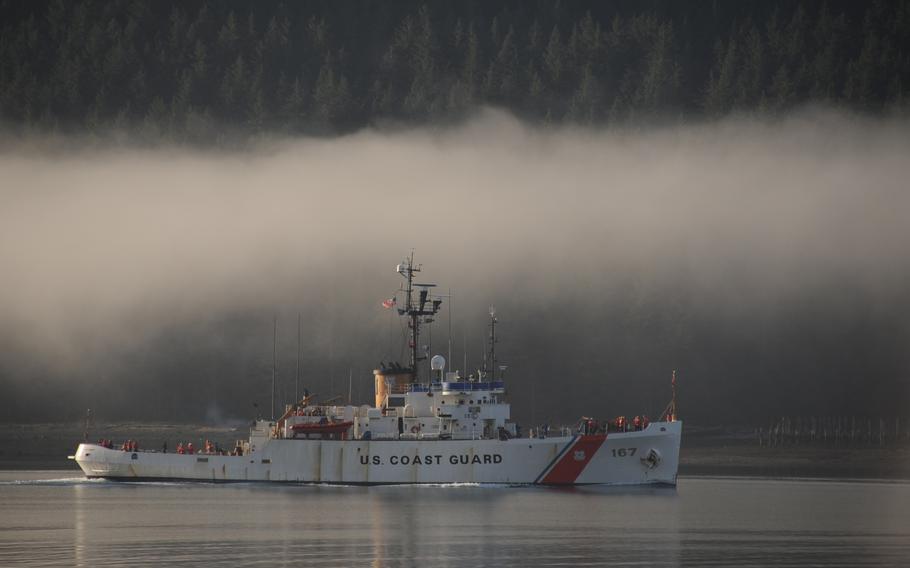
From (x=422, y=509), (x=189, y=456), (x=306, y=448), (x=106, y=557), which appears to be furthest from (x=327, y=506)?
(x=106, y=557)

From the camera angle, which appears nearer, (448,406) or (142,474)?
(448,406)

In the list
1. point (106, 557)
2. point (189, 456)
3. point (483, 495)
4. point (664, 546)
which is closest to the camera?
point (106, 557)

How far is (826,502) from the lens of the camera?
360 feet

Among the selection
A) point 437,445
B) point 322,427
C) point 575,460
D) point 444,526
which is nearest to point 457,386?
point 437,445

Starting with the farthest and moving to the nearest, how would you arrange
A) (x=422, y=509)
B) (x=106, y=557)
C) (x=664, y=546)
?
1. (x=422, y=509)
2. (x=664, y=546)
3. (x=106, y=557)

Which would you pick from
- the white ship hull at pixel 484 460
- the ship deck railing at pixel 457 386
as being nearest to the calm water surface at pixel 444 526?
the white ship hull at pixel 484 460

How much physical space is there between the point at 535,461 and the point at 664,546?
33.5m

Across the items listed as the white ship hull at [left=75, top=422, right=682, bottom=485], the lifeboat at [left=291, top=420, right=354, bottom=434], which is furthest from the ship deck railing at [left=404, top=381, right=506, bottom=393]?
the lifeboat at [left=291, top=420, right=354, bottom=434]

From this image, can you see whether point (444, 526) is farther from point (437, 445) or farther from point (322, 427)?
point (322, 427)

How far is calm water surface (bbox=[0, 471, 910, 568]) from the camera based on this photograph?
74.3 metres

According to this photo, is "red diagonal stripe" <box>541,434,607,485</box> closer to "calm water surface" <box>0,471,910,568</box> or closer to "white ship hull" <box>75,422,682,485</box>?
"white ship hull" <box>75,422,682,485</box>

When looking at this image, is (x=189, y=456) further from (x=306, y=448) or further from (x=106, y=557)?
(x=106, y=557)

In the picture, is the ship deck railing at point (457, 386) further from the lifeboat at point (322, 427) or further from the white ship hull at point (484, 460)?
the lifeboat at point (322, 427)

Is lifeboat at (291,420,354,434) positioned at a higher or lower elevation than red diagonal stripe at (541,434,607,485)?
higher
